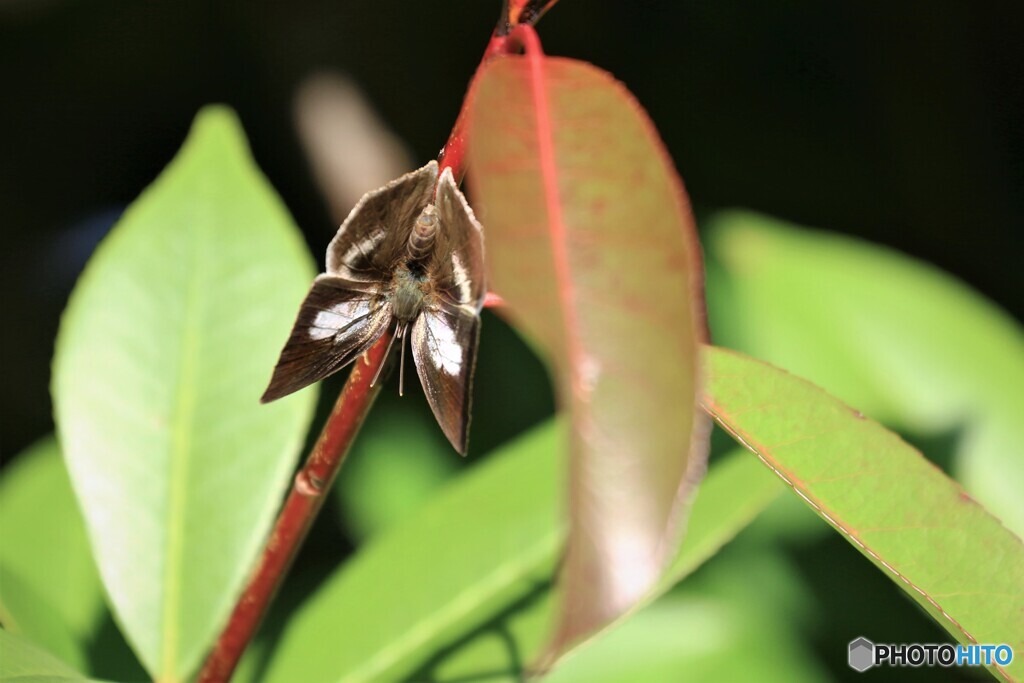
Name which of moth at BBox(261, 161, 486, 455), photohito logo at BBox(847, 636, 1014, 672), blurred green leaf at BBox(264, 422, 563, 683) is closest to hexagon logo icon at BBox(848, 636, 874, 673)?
photohito logo at BBox(847, 636, 1014, 672)

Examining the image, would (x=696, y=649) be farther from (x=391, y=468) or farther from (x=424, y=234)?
(x=424, y=234)

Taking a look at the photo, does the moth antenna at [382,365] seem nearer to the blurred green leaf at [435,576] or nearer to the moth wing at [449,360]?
the moth wing at [449,360]

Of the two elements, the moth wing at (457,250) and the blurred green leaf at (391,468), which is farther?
the blurred green leaf at (391,468)

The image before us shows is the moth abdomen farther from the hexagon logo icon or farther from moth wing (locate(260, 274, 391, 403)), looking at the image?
the hexagon logo icon

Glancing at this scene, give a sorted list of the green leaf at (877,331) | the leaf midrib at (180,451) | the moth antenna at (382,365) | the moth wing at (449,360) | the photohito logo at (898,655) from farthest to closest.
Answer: the green leaf at (877,331) < the photohito logo at (898,655) < the leaf midrib at (180,451) < the moth antenna at (382,365) < the moth wing at (449,360)

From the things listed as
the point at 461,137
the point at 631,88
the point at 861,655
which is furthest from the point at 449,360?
the point at 631,88

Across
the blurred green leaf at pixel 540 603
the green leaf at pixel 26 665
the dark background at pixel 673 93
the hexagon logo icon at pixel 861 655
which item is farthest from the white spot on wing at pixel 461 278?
the dark background at pixel 673 93

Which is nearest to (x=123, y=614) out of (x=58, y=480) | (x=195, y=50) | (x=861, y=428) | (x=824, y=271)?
(x=58, y=480)

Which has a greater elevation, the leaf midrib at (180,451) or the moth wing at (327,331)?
the moth wing at (327,331)

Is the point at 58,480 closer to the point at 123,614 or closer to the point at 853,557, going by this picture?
the point at 123,614
